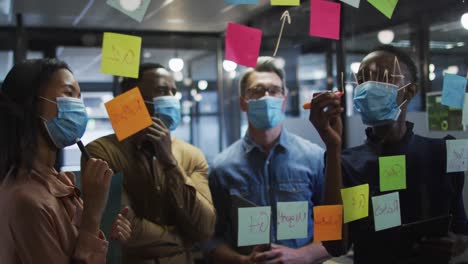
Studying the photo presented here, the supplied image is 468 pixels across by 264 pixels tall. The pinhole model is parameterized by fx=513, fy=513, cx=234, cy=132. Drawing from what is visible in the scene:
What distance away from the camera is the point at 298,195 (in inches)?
72.4

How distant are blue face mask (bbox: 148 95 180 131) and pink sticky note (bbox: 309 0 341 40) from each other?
1.89 ft

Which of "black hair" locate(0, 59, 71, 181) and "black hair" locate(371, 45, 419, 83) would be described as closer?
"black hair" locate(0, 59, 71, 181)

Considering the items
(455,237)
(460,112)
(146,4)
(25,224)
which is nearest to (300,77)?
(460,112)

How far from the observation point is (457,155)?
6.68 ft

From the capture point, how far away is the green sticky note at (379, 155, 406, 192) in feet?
6.29

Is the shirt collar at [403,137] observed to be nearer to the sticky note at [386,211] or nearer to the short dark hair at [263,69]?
the sticky note at [386,211]

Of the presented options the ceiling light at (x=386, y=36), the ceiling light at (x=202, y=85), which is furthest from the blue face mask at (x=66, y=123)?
the ceiling light at (x=202, y=85)

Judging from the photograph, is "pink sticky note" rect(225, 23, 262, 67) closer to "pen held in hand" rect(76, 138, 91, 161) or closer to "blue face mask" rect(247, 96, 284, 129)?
"blue face mask" rect(247, 96, 284, 129)

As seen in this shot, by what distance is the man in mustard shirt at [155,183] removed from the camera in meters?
1.60

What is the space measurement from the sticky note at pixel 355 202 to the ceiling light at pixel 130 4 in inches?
37.4

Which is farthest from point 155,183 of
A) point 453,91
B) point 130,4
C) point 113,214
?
point 453,91

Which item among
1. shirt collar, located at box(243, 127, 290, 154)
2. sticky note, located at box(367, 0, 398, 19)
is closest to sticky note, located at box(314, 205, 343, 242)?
shirt collar, located at box(243, 127, 290, 154)

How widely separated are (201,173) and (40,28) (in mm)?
1130

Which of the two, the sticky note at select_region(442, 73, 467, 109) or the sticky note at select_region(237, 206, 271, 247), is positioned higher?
the sticky note at select_region(442, 73, 467, 109)
